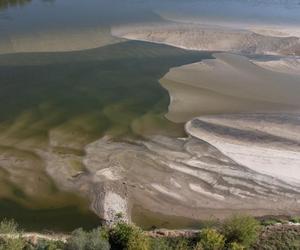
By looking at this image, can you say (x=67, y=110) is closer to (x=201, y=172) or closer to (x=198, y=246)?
(x=201, y=172)

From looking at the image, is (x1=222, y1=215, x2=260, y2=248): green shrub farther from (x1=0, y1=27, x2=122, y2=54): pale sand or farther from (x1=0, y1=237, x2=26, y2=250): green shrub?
(x1=0, y1=27, x2=122, y2=54): pale sand

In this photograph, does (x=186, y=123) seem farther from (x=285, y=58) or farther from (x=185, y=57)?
(x=285, y=58)

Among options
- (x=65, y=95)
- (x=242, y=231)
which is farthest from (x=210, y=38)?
(x=242, y=231)

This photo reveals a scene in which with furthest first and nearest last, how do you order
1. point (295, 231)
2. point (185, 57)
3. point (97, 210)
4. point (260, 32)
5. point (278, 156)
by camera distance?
1. point (260, 32)
2. point (185, 57)
3. point (278, 156)
4. point (97, 210)
5. point (295, 231)

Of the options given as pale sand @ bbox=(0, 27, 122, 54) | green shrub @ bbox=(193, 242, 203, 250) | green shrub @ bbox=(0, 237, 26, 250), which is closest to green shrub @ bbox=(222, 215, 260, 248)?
green shrub @ bbox=(193, 242, 203, 250)

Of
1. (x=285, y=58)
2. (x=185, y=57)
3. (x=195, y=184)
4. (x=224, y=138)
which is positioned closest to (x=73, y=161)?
(x=195, y=184)

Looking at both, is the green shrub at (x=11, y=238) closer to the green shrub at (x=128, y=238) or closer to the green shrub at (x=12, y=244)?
the green shrub at (x=12, y=244)
